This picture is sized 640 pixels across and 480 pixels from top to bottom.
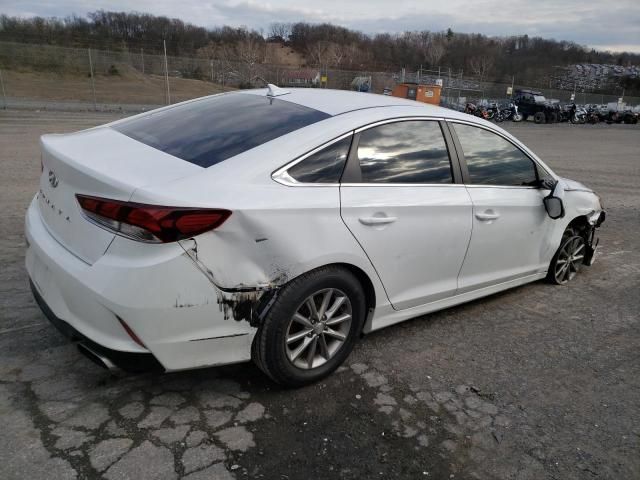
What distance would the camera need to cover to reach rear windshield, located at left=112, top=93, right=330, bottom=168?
2.79m

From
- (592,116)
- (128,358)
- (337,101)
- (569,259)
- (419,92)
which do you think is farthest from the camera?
(592,116)

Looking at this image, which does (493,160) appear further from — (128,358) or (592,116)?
(592,116)

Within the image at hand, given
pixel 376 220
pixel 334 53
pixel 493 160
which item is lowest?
pixel 376 220

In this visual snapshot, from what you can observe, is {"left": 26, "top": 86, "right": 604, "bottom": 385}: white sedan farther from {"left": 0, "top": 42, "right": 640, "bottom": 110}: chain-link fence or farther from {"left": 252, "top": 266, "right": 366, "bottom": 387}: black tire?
{"left": 0, "top": 42, "right": 640, "bottom": 110}: chain-link fence

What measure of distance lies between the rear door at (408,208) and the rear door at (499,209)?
0.14 meters

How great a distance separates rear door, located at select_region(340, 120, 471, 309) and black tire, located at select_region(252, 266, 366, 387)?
226 mm

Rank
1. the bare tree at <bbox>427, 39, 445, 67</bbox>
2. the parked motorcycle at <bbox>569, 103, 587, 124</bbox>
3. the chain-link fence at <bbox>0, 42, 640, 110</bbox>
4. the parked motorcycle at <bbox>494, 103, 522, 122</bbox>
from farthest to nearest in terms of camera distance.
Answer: the bare tree at <bbox>427, 39, 445, 67</bbox> < the parked motorcycle at <bbox>569, 103, 587, 124</bbox> < the parked motorcycle at <bbox>494, 103, 522, 122</bbox> < the chain-link fence at <bbox>0, 42, 640, 110</bbox>

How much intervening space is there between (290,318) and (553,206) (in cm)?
254

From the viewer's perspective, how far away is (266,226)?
2.49 metres

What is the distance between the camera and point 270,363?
2.71 metres

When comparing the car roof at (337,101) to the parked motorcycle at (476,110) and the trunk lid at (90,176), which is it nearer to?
the trunk lid at (90,176)

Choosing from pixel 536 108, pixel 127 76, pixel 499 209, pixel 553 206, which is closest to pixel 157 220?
pixel 499 209

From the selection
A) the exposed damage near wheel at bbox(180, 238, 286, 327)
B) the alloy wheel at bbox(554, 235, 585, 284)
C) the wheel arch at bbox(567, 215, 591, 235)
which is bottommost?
the alloy wheel at bbox(554, 235, 585, 284)

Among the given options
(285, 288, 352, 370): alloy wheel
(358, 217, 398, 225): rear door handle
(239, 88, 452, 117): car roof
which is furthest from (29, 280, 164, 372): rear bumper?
(239, 88, 452, 117): car roof
